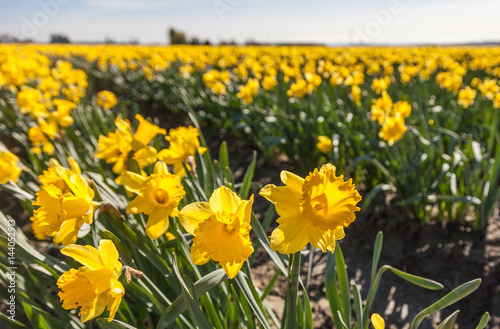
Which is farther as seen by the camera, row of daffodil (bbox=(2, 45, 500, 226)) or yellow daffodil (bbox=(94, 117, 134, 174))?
row of daffodil (bbox=(2, 45, 500, 226))

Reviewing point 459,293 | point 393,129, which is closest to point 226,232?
point 459,293

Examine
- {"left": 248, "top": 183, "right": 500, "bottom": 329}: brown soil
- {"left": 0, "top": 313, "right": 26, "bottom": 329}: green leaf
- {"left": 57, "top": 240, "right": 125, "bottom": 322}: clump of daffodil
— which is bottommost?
{"left": 248, "top": 183, "right": 500, "bottom": 329}: brown soil

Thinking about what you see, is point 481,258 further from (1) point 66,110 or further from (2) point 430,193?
(1) point 66,110

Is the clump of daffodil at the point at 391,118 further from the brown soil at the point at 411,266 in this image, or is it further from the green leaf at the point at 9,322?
the green leaf at the point at 9,322

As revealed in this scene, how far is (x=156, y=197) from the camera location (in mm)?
1110

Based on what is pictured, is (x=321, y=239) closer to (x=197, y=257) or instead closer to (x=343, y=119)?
(x=197, y=257)

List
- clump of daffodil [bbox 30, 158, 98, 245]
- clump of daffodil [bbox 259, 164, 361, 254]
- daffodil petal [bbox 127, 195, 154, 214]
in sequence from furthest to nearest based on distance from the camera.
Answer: daffodil petal [bbox 127, 195, 154, 214]
clump of daffodil [bbox 30, 158, 98, 245]
clump of daffodil [bbox 259, 164, 361, 254]

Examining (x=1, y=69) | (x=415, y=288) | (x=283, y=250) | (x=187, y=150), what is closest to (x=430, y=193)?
(x=415, y=288)

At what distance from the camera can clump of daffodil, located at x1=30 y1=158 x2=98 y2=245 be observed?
3.28 feet

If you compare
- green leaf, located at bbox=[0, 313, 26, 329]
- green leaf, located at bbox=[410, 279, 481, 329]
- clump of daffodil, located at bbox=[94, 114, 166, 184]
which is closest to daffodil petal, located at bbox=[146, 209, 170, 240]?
clump of daffodil, located at bbox=[94, 114, 166, 184]

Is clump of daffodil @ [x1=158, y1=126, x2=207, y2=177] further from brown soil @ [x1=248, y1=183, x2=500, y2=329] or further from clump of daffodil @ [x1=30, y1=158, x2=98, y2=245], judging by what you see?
brown soil @ [x1=248, y1=183, x2=500, y2=329]

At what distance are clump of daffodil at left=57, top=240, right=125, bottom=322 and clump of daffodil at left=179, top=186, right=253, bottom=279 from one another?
0.70 feet

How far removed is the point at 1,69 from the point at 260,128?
317 cm

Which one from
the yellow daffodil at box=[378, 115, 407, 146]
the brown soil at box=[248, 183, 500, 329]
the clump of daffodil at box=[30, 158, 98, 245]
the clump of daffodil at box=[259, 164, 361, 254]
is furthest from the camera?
the yellow daffodil at box=[378, 115, 407, 146]
